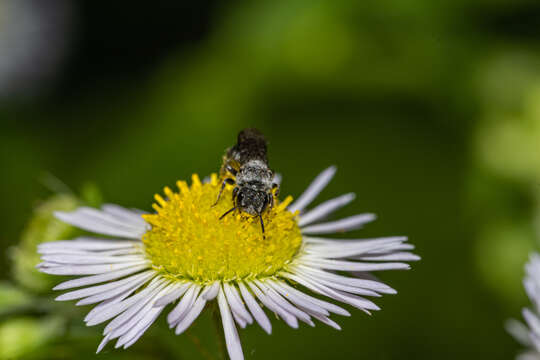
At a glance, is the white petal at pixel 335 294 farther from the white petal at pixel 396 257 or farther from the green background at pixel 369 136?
the green background at pixel 369 136

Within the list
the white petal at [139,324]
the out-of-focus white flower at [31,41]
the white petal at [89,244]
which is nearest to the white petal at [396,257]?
the white petal at [139,324]

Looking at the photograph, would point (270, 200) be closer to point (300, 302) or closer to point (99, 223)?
point (300, 302)

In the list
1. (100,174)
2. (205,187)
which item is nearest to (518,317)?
(205,187)

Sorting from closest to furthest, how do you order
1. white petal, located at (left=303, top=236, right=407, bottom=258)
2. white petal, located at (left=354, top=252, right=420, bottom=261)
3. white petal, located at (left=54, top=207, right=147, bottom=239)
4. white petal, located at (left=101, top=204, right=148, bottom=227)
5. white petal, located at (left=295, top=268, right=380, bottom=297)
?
1. white petal, located at (left=295, top=268, right=380, bottom=297)
2. white petal, located at (left=354, top=252, right=420, bottom=261)
3. white petal, located at (left=303, top=236, right=407, bottom=258)
4. white petal, located at (left=54, top=207, right=147, bottom=239)
5. white petal, located at (left=101, top=204, right=148, bottom=227)

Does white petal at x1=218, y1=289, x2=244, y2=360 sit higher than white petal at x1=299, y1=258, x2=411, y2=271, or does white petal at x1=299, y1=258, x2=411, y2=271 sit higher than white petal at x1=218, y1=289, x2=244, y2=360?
white petal at x1=299, y1=258, x2=411, y2=271

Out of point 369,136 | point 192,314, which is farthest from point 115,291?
point 369,136

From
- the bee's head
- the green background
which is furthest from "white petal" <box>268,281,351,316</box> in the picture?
the green background

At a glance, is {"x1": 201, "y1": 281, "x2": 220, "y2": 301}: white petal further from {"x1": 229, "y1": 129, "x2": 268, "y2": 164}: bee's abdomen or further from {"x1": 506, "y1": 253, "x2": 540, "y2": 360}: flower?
{"x1": 506, "y1": 253, "x2": 540, "y2": 360}: flower
